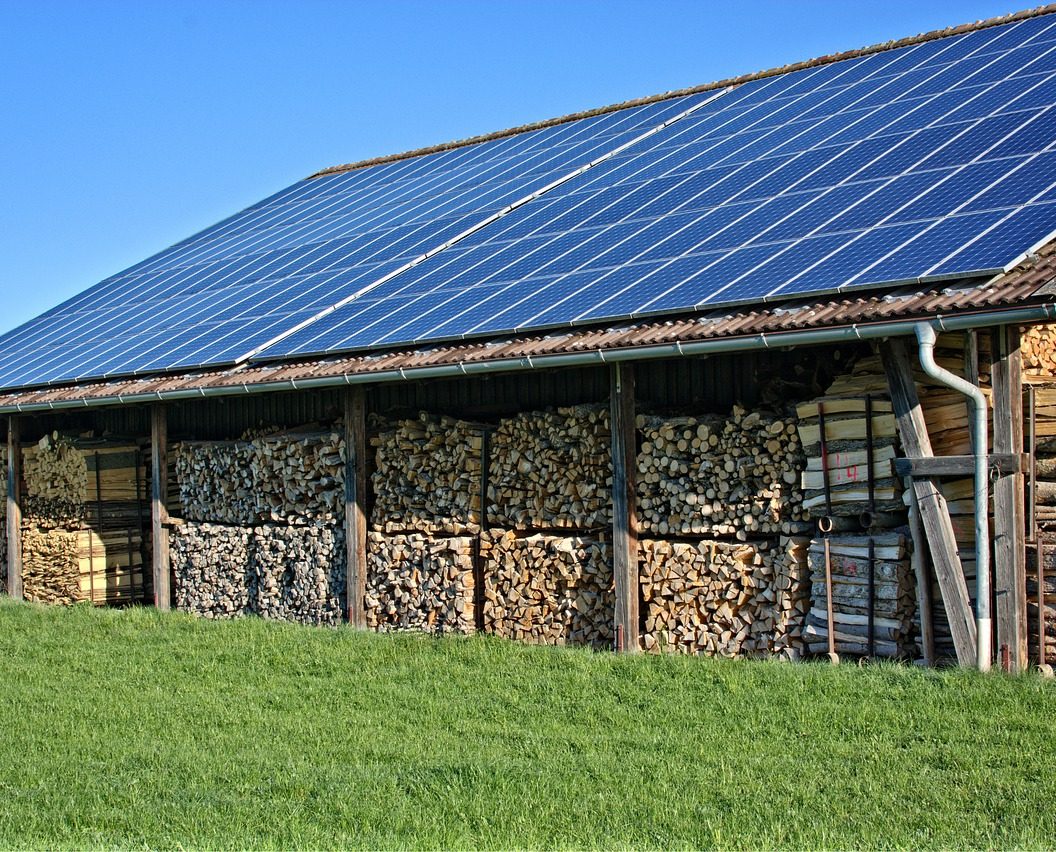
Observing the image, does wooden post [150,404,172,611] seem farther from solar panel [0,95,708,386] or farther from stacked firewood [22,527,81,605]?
stacked firewood [22,527,81,605]

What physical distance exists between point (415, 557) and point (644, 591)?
9.41ft

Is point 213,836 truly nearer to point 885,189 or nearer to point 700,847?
point 700,847

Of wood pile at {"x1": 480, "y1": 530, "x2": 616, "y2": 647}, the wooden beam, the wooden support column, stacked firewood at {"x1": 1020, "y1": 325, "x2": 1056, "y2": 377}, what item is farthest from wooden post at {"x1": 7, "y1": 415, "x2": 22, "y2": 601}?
stacked firewood at {"x1": 1020, "y1": 325, "x2": 1056, "y2": 377}

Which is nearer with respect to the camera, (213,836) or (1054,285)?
(213,836)

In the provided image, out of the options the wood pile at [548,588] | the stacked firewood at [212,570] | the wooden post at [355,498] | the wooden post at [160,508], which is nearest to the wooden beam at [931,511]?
the wood pile at [548,588]

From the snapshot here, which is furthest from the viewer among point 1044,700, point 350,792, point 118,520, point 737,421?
point 118,520

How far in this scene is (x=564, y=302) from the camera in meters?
12.5

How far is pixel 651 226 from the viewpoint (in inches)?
552

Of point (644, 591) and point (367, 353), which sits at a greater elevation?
point (367, 353)

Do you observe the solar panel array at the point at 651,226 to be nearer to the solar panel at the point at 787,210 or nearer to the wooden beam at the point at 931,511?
the solar panel at the point at 787,210

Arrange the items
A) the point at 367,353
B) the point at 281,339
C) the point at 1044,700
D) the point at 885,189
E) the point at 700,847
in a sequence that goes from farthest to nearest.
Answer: the point at 281,339
the point at 367,353
the point at 885,189
the point at 1044,700
the point at 700,847

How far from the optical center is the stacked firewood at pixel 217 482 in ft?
51.1

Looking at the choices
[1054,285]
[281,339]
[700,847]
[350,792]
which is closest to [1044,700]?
[1054,285]

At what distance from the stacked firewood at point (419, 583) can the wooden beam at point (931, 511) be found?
483 cm
